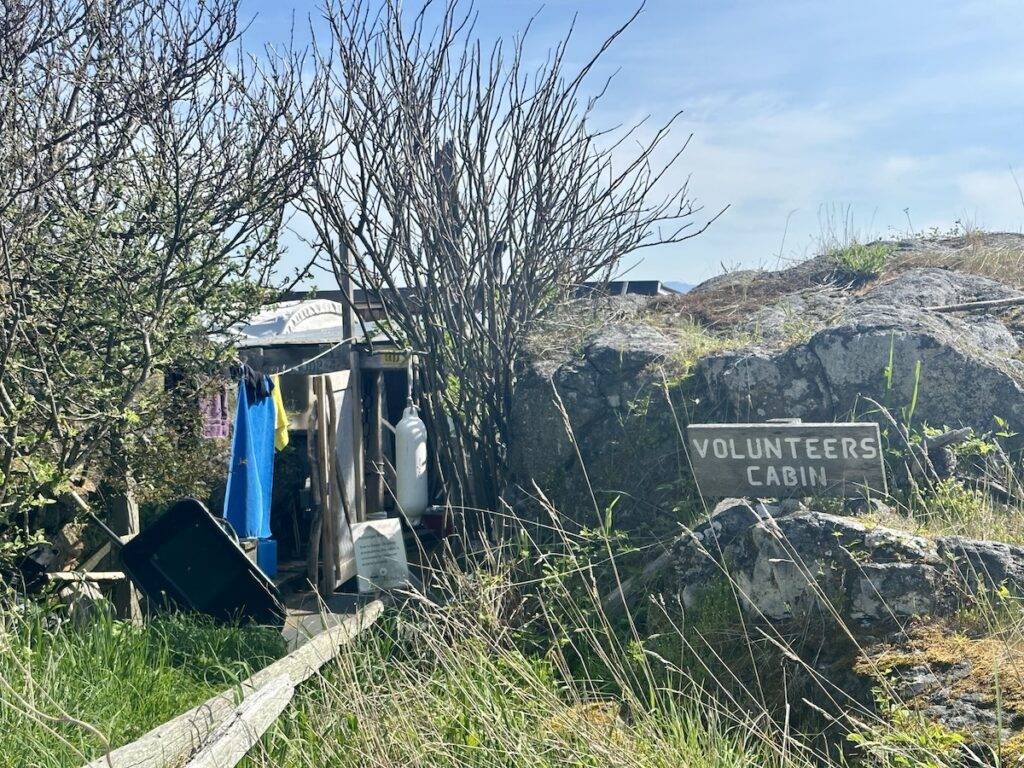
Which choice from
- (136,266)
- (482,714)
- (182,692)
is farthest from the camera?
(136,266)

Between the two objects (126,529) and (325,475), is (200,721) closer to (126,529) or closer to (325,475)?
(126,529)

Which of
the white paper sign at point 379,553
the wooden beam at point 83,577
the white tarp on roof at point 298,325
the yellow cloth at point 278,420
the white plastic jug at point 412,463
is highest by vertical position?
the white tarp on roof at point 298,325

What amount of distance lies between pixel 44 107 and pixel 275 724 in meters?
3.97

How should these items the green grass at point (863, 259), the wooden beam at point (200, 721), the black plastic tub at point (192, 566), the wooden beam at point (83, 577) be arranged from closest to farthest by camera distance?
the wooden beam at point (200, 721) → the wooden beam at point (83, 577) → the black plastic tub at point (192, 566) → the green grass at point (863, 259)

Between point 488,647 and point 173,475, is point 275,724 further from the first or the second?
point 173,475

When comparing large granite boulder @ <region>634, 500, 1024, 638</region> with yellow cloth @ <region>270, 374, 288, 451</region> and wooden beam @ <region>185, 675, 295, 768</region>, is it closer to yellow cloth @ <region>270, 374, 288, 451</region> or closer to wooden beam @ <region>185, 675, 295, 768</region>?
wooden beam @ <region>185, 675, 295, 768</region>

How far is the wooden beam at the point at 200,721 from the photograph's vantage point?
12.6 ft

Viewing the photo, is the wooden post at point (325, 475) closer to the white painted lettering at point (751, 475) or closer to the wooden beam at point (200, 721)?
the wooden beam at point (200, 721)

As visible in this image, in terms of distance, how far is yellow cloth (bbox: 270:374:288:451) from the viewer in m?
8.17

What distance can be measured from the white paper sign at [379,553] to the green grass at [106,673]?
1979mm

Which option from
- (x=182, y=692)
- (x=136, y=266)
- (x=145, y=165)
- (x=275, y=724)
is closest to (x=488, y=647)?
(x=275, y=724)

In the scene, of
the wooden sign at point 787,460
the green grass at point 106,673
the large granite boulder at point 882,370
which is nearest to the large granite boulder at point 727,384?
Answer: the large granite boulder at point 882,370

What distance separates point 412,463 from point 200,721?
4634mm

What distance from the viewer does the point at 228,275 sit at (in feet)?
25.1
